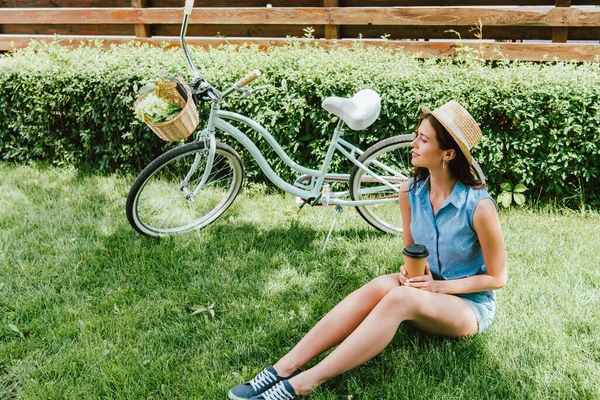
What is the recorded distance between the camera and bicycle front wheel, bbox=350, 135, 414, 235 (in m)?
3.83

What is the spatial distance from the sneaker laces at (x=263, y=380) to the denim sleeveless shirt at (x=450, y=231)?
92cm

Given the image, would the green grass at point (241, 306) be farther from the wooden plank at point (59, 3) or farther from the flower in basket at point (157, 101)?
the wooden plank at point (59, 3)

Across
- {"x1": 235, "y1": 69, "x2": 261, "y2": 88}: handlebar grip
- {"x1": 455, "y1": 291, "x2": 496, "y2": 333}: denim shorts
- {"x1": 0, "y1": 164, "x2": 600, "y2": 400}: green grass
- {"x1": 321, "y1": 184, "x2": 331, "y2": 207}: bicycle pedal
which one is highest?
{"x1": 235, "y1": 69, "x2": 261, "y2": 88}: handlebar grip

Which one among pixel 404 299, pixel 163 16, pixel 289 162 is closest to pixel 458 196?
pixel 404 299

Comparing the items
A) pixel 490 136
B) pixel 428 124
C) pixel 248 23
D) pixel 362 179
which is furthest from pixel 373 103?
pixel 248 23

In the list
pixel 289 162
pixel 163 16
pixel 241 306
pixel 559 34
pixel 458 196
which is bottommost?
pixel 241 306

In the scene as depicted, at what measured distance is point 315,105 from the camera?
473cm

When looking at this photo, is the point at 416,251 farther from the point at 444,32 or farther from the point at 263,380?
the point at 444,32

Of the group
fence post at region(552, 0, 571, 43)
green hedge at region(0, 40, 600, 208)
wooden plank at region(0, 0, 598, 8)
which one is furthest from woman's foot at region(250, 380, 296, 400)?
wooden plank at region(0, 0, 598, 8)

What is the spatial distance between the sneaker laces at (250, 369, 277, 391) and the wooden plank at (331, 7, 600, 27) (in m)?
4.65

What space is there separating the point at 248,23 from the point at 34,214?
11.5ft

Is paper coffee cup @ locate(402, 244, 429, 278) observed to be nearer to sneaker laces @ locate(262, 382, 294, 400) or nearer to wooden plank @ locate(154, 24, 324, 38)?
sneaker laces @ locate(262, 382, 294, 400)

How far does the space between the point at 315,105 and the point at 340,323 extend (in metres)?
2.55

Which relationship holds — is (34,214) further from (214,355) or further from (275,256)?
(214,355)
